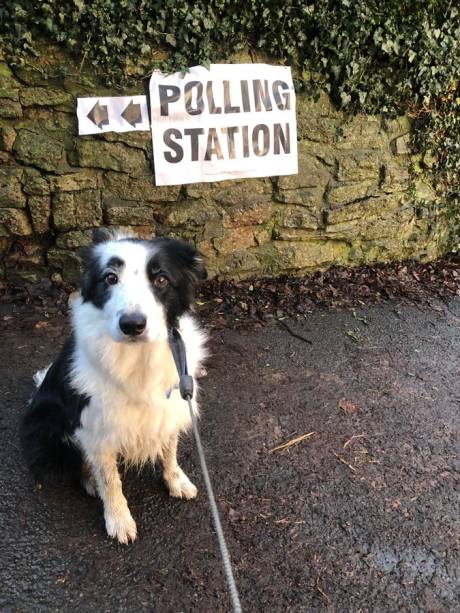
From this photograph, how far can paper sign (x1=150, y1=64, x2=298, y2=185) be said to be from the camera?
435 cm

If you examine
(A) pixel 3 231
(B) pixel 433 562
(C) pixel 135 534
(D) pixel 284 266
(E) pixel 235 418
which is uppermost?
(A) pixel 3 231

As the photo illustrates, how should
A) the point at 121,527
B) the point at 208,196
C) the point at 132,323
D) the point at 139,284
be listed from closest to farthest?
the point at 132,323 < the point at 139,284 < the point at 121,527 < the point at 208,196

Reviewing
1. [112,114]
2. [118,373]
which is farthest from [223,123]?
[118,373]

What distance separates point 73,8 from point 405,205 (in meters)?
3.70

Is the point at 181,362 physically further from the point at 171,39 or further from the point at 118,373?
the point at 171,39

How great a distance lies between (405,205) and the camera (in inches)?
217

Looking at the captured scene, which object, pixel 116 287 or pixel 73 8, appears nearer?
pixel 116 287

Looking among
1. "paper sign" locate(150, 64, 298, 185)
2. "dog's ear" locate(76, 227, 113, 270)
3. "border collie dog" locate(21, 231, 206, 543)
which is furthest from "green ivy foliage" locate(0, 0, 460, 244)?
"border collie dog" locate(21, 231, 206, 543)

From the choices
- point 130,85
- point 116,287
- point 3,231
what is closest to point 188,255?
point 116,287

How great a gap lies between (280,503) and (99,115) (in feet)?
10.9

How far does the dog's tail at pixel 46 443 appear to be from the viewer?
2.78 m

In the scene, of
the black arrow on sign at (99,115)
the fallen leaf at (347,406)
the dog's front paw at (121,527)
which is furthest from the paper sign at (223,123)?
the dog's front paw at (121,527)

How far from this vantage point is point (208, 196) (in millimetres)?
4758

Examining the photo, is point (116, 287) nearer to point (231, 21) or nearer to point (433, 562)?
point (433, 562)
